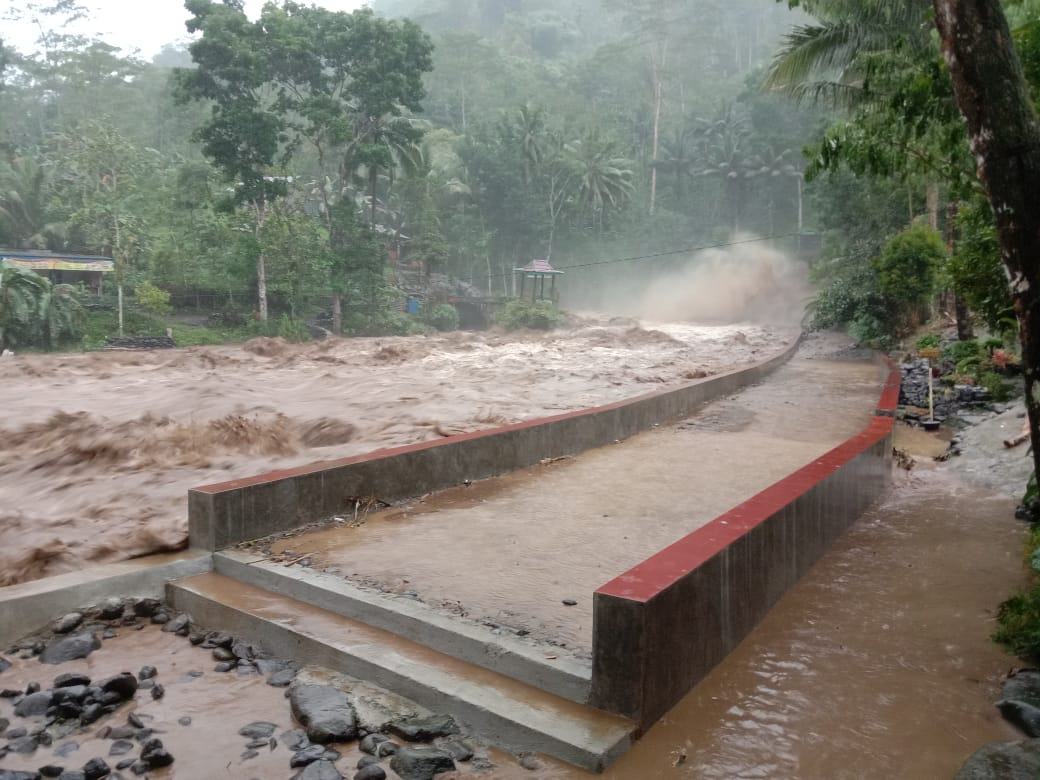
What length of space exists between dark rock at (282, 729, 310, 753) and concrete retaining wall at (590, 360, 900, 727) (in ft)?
3.98

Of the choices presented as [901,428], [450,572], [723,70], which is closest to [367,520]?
[450,572]

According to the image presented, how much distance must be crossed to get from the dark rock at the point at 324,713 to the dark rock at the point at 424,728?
187 millimetres

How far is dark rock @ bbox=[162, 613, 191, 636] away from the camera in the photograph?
4582 millimetres

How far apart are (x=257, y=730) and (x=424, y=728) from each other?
71 centimetres

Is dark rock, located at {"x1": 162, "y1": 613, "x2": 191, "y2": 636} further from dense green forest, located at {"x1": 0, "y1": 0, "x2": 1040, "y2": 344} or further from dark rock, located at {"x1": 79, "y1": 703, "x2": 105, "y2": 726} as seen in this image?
dense green forest, located at {"x1": 0, "y1": 0, "x2": 1040, "y2": 344}

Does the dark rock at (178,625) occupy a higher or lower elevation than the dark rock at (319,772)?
lower

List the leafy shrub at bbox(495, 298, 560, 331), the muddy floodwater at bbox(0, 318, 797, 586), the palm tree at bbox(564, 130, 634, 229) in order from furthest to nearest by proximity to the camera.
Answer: the palm tree at bbox(564, 130, 634, 229) → the leafy shrub at bbox(495, 298, 560, 331) → the muddy floodwater at bbox(0, 318, 797, 586)

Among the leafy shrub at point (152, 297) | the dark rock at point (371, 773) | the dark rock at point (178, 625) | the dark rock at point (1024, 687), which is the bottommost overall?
the dark rock at point (178, 625)

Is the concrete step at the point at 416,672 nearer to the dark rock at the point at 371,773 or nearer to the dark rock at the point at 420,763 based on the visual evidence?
the dark rock at the point at 420,763

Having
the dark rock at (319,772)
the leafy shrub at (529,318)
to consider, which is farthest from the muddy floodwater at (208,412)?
the leafy shrub at (529,318)

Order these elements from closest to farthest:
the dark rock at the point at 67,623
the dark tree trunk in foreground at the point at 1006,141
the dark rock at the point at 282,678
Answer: the dark tree trunk in foreground at the point at 1006,141
the dark rock at the point at 282,678
the dark rock at the point at 67,623

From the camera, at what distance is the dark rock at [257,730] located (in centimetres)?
350

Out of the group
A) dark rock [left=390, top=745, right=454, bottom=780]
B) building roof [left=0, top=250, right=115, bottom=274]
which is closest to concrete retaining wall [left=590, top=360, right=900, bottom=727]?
dark rock [left=390, top=745, right=454, bottom=780]

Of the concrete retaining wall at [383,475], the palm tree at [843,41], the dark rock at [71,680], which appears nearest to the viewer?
the dark rock at [71,680]
